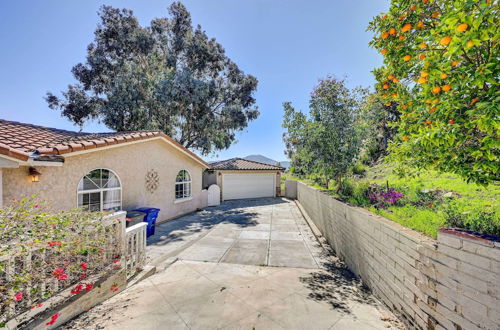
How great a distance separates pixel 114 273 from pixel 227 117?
51.9 feet

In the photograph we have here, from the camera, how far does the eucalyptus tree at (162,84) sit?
51.3ft

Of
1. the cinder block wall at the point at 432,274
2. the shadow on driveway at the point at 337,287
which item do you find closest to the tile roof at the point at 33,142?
the shadow on driveway at the point at 337,287

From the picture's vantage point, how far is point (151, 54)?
1750cm

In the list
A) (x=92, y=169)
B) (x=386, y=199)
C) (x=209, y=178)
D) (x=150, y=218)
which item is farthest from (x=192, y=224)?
(x=209, y=178)

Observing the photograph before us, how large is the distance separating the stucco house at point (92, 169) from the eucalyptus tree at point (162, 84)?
6.68 metres

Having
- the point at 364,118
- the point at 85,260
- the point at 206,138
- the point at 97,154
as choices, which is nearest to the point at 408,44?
the point at 364,118

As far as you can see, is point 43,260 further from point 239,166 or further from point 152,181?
point 239,166

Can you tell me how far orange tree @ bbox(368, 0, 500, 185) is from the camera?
1.85 metres

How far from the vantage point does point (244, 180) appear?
1925cm

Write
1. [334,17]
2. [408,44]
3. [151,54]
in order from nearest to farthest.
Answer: [408,44] → [334,17] → [151,54]

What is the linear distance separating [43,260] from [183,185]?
9.33m

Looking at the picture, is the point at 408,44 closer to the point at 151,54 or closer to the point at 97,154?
the point at 97,154

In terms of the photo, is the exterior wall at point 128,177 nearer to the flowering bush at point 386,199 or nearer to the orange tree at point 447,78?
the orange tree at point 447,78

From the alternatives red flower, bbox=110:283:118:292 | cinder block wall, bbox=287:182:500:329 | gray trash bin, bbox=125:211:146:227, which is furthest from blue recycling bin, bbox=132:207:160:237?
cinder block wall, bbox=287:182:500:329
